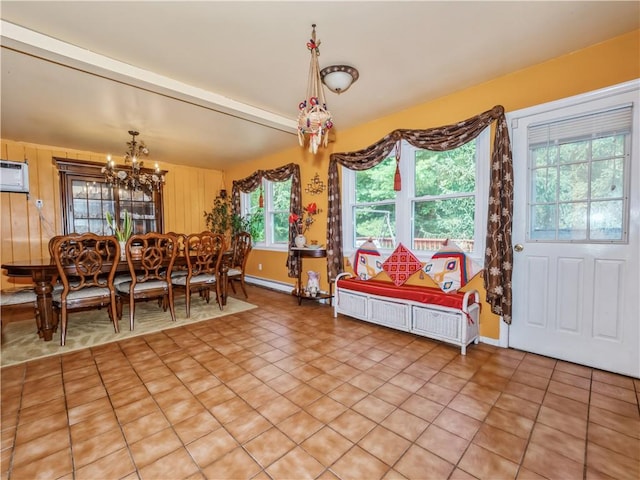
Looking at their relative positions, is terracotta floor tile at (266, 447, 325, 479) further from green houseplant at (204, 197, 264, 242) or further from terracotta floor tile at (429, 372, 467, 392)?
green houseplant at (204, 197, 264, 242)

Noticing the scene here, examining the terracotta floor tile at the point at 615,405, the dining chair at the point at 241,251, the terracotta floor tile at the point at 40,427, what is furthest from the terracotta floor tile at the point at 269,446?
the dining chair at the point at 241,251

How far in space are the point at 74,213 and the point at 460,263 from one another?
579 centimetres

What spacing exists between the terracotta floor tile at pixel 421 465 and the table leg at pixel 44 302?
332cm

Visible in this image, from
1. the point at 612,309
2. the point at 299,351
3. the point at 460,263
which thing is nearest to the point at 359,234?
the point at 460,263

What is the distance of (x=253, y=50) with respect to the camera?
2.25 metres

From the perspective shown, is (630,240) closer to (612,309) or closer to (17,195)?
(612,309)

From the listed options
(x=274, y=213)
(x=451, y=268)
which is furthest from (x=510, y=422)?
(x=274, y=213)

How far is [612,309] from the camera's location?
2172 mm

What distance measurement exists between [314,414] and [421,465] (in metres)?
0.63

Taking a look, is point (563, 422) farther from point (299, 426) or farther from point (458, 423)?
point (299, 426)

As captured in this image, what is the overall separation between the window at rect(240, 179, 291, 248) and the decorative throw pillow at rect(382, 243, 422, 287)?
2313 millimetres

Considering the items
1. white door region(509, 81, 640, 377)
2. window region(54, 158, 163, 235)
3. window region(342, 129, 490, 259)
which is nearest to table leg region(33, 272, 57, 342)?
window region(54, 158, 163, 235)

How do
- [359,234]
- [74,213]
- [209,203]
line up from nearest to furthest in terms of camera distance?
1. [359,234]
2. [74,213]
3. [209,203]

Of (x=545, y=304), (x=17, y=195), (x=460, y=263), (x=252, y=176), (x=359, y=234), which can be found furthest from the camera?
(x=252, y=176)
